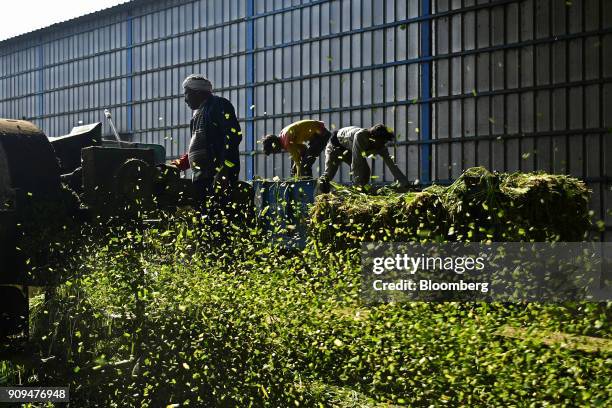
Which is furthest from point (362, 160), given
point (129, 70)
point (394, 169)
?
point (129, 70)

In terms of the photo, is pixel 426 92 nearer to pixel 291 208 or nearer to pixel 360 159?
pixel 360 159

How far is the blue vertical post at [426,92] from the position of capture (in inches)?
438

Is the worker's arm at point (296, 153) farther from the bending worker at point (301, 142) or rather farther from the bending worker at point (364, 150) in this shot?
the bending worker at point (364, 150)

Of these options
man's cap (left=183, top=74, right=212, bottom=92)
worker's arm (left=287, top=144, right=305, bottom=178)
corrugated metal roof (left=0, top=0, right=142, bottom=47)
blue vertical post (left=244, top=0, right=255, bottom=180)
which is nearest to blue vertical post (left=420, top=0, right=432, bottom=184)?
worker's arm (left=287, top=144, right=305, bottom=178)

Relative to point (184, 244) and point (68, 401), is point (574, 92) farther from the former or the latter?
point (68, 401)

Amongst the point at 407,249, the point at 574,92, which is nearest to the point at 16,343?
the point at 407,249

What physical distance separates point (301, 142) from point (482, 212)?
359 cm

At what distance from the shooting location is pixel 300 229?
7535 mm

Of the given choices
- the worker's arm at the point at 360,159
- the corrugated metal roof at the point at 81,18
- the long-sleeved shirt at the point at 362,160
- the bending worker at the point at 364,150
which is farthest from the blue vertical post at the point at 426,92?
the corrugated metal roof at the point at 81,18

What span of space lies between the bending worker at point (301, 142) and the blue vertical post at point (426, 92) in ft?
8.63

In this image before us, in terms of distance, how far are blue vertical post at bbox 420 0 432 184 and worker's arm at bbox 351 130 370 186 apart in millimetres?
3662

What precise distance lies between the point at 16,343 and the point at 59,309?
1.31 feet

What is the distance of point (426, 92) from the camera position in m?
11.2

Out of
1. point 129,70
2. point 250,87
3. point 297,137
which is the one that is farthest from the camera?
point 129,70
